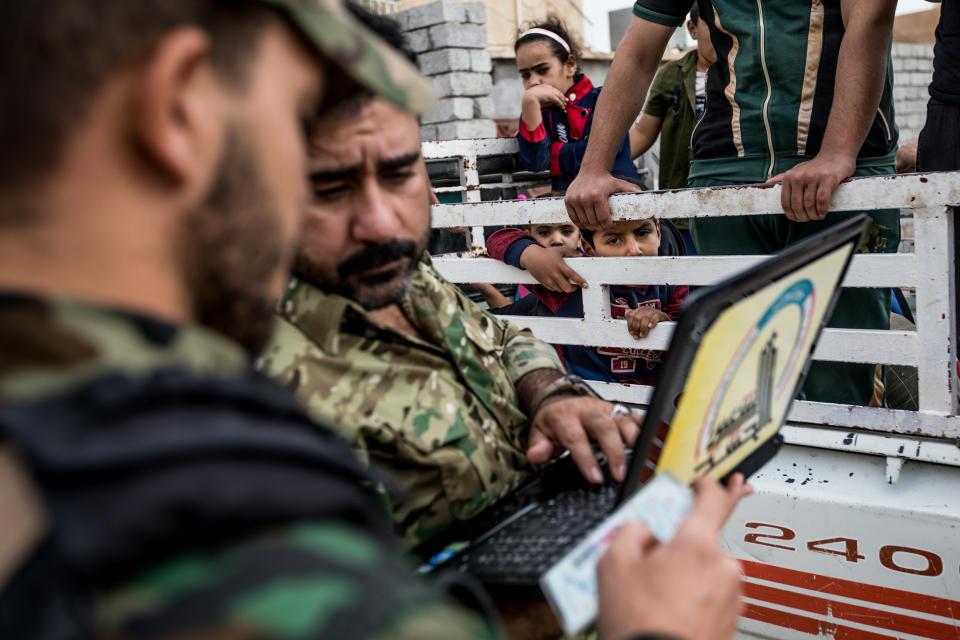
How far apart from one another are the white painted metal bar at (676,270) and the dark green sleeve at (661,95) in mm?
2033

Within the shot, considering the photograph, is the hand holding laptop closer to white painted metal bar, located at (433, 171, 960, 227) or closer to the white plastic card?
the white plastic card

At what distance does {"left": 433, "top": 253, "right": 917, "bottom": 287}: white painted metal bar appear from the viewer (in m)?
2.16

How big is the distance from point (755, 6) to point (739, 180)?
1.87 feet

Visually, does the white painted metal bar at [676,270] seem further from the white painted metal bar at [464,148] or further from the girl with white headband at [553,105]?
the girl with white headband at [553,105]

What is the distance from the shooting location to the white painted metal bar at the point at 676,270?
7.07 ft

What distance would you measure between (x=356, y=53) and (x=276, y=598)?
1.50 ft

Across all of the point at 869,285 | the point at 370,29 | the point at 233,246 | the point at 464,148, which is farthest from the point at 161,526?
the point at 464,148

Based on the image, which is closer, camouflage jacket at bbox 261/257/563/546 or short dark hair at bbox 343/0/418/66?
camouflage jacket at bbox 261/257/563/546

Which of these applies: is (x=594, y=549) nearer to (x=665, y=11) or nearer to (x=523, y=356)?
(x=523, y=356)

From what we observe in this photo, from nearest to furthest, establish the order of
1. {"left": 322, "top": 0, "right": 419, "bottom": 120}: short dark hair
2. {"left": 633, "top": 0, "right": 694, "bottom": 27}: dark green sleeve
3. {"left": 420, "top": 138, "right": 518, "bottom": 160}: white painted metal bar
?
{"left": 322, "top": 0, "right": 419, "bottom": 120}: short dark hair < {"left": 633, "top": 0, "right": 694, "bottom": 27}: dark green sleeve < {"left": 420, "top": 138, "right": 518, "bottom": 160}: white painted metal bar

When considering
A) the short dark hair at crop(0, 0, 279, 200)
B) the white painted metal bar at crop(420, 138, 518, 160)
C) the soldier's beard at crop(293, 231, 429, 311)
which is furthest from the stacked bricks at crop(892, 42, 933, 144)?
the short dark hair at crop(0, 0, 279, 200)

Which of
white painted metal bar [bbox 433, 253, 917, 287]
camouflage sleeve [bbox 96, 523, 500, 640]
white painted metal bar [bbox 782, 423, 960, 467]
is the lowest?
white painted metal bar [bbox 782, 423, 960, 467]

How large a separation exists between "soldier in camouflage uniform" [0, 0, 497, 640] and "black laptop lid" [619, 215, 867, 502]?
0.48 metres

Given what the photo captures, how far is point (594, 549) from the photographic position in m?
0.85
